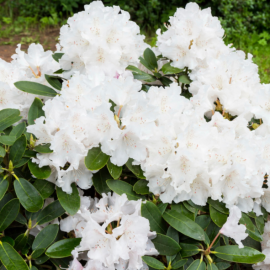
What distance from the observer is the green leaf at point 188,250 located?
124 centimetres

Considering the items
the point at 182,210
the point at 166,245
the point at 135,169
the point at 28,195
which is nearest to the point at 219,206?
the point at 182,210

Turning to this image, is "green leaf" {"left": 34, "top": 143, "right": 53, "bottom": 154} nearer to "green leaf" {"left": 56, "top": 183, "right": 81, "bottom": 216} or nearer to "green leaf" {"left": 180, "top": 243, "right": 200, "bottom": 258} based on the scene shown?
"green leaf" {"left": 56, "top": 183, "right": 81, "bottom": 216}

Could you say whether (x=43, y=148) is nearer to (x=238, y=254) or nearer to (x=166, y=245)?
(x=166, y=245)

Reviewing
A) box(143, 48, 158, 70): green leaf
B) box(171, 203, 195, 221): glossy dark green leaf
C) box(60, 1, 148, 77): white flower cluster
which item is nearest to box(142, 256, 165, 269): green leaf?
box(171, 203, 195, 221): glossy dark green leaf

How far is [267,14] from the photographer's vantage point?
211 inches

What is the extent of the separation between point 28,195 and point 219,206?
A: 0.73 m

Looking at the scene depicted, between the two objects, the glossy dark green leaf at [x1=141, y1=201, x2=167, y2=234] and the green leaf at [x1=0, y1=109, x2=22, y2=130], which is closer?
the glossy dark green leaf at [x1=141, y1=201, x2=167, y2=234]

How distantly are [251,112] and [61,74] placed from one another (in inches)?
37.2

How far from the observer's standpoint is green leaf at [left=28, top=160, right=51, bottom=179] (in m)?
1.22

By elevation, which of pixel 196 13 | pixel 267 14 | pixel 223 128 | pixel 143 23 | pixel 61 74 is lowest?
pixel 143 23

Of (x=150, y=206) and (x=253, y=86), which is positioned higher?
(x=253, y=86)

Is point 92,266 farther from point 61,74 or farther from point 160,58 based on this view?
point 160,58

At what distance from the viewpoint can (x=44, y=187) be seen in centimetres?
130

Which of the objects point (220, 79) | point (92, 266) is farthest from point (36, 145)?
point (220, 79)
